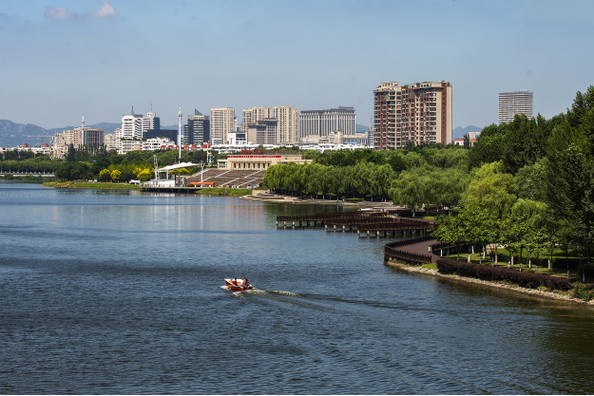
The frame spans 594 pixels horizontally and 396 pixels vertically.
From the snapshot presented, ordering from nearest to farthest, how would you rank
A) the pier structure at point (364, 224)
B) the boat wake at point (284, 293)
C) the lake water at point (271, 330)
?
the lake water at point (271, 330)
the boat wake at point (284, 293)
the pier structure at point (364, 224)

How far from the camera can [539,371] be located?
27.1m

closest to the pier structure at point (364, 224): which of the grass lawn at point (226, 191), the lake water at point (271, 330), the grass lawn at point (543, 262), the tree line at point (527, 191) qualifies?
the tree line at point (527, 191)

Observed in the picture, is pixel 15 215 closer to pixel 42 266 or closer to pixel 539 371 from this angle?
pixel 42 266

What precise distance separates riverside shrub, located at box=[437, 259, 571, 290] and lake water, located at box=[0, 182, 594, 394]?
53.7 inches

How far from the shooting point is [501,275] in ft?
139

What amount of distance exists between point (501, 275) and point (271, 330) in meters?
18.2

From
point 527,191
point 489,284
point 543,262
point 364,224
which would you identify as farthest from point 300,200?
point 489,284

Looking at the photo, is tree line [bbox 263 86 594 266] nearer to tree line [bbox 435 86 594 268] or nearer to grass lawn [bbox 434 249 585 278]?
tree line [bbox 435 86 594 268]

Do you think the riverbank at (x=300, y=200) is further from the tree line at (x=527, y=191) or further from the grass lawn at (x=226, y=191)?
the tree line at (x=527, y=191)

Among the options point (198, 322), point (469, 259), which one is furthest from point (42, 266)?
point (469, 259)

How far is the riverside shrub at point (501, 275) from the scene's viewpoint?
39156mm

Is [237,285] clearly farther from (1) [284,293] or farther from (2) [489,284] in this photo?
(2) [489,284]

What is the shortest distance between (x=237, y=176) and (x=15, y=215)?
95.6 meters

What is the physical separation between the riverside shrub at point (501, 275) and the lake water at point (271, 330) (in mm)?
1363
